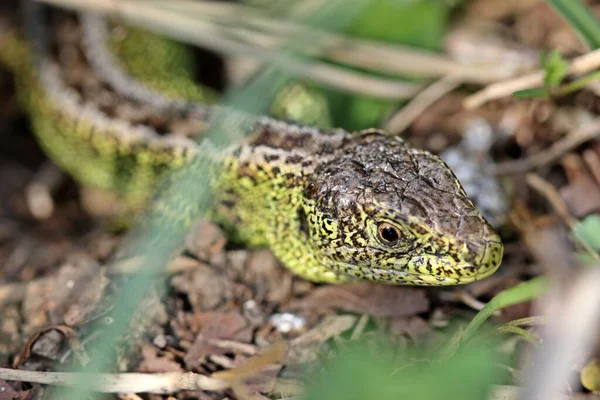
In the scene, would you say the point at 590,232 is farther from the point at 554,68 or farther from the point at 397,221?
the point at 554,68

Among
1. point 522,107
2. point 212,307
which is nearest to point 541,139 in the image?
point 522,107

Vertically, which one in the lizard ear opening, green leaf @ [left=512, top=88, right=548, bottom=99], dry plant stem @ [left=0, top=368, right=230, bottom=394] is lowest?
dry plant stem @ [left=0, top=368, right=230, bottom=394]

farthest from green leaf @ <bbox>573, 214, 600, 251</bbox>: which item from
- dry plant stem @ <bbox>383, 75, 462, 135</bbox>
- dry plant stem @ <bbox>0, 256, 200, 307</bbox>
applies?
dry plant stem @ <bbox>0, 256, 200, 307</bbox>

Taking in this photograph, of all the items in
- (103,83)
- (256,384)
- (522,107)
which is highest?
(103,83)

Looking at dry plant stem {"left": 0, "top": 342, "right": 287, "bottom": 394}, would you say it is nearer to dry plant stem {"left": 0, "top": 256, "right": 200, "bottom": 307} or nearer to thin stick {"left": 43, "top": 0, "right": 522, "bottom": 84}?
dry plant stem {"left": 0, "top": 256, "right": 200, "bottom": 307}

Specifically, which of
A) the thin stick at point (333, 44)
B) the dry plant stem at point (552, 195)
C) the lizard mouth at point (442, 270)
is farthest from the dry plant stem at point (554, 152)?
the lizard mouth at point (442, 270)

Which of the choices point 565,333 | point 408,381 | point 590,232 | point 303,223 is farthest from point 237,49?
point 565,333

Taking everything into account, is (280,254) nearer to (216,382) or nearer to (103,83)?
(216,382)
